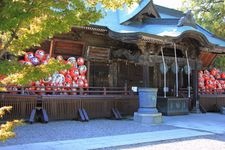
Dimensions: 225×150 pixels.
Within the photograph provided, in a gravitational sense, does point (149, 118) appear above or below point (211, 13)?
below

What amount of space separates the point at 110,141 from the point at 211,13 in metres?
19.3

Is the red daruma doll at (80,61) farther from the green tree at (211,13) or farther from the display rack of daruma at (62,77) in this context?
the green tree at (211,13)

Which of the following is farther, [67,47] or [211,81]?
[211,81]

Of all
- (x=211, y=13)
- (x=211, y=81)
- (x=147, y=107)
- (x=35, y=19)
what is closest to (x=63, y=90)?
(x=147, y=107)

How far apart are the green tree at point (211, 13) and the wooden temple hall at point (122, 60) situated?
20.6 feet

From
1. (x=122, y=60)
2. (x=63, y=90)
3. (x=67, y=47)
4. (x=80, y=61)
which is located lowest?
(x=63, y=90)

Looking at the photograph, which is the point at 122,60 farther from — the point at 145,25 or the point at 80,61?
the point at 80,61

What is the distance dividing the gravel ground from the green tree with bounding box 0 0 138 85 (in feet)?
18.1

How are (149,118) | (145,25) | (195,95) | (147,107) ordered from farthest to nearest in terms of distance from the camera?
(195,95), (145,25), (147,107), (149,118)

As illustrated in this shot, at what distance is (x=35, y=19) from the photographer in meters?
4.79

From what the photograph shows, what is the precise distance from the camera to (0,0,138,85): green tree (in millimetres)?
4406

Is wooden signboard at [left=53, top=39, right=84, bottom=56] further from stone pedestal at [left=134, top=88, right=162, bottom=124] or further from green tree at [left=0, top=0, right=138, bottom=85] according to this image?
green tree at [left=0, top=0, right=138, bottom=85]

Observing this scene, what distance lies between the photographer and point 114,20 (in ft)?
61.0

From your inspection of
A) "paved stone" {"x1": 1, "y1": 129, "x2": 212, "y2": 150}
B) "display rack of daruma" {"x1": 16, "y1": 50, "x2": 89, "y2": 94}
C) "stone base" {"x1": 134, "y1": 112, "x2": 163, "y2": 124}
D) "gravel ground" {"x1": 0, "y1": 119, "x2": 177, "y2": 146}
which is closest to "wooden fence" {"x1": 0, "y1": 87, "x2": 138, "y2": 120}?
"display rack of daruma" {"x1": 16, "y1": 50, "x2": 89, "y2": 94}
